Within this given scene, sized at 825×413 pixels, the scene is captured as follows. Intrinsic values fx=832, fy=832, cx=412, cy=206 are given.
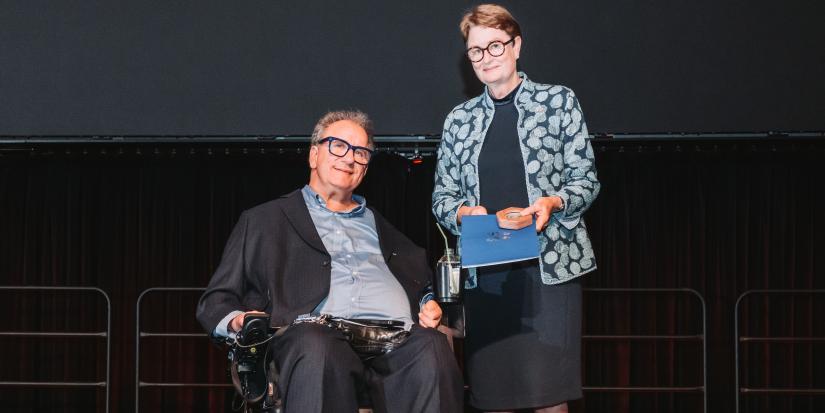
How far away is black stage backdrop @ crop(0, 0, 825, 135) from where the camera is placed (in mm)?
3783

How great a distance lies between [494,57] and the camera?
204 centimetres

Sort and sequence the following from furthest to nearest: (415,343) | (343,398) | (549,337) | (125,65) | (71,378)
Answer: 1. (71,378)
2. (125,65)
3. (549,337)
4. (415,343)
5. (343,398)

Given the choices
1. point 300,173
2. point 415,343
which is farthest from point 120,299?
point 415,343

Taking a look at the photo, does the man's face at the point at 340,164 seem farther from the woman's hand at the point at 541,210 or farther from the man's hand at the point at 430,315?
the woman's hand at the point at 541,210

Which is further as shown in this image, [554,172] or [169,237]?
[169,237]

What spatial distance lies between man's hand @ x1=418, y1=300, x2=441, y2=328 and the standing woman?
0.44ft

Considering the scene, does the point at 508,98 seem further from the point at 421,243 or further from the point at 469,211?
the point at 421,243

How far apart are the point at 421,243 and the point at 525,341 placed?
271cm

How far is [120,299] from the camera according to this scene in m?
4.66

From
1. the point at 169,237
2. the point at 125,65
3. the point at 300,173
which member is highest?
the point at 125,65

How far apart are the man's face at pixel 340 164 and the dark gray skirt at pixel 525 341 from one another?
0.43 m

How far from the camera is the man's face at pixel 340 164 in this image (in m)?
2.11

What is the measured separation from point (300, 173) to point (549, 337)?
289 centimetres

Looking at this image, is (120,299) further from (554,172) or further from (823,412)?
(823,412)
